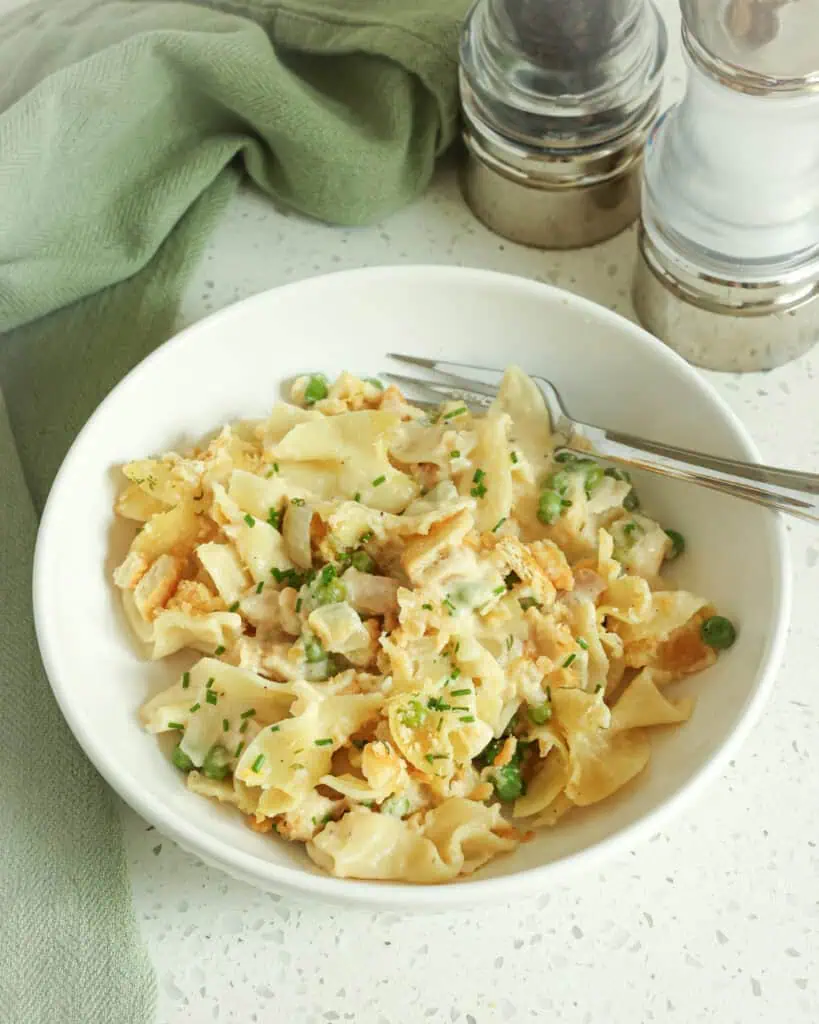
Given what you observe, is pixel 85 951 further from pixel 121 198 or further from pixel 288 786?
pixel 121 198

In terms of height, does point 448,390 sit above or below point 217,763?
above

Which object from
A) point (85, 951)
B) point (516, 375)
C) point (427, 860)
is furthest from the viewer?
point (516, 375)

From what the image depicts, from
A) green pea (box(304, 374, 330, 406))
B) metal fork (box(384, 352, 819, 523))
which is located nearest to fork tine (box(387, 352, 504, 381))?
metal fork (box(384, 352, 819, 523))

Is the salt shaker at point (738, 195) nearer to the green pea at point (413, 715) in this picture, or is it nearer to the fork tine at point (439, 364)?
the fork tine at point (439, 364)

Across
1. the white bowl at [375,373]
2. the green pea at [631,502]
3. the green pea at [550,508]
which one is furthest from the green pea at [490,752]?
the green pea at [631,502]

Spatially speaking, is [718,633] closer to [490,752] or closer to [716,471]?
[716,471]

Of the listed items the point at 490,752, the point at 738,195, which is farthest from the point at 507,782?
the point at 738,195

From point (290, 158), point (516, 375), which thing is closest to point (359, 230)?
point (290, 158)
